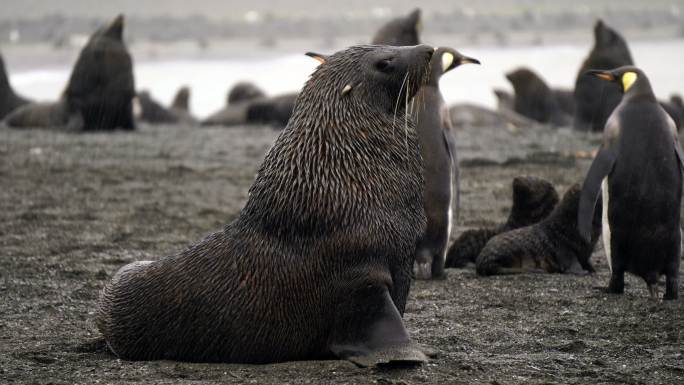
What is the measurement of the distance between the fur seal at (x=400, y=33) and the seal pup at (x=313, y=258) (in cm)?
415

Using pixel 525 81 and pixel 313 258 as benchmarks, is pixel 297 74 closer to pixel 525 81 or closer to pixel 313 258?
pixel 525 81

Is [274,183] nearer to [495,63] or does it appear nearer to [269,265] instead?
[269,265]

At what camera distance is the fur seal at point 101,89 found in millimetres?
12938

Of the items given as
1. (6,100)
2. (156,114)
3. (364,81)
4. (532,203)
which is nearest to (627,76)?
(532,203)

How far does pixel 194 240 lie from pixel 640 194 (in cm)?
276

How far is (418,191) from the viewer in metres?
3.90

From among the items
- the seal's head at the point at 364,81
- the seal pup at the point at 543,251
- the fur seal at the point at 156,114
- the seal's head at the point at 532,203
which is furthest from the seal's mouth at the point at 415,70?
the fur seal at the point at 156,114

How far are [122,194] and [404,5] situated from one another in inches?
1728

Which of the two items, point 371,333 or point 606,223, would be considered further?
point 606,223

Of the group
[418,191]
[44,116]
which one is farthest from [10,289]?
[44,116]

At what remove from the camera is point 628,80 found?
541cm

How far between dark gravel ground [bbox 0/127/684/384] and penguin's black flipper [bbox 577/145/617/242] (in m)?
0.30

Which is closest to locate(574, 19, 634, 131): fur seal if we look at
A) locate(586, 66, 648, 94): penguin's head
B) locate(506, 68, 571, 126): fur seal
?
locate(506, 68, 571, 126): fur seal

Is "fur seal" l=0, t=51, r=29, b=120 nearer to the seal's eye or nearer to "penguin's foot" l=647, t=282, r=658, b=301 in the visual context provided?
"penguin's foot" l=647, t=282, r=658, b=301
